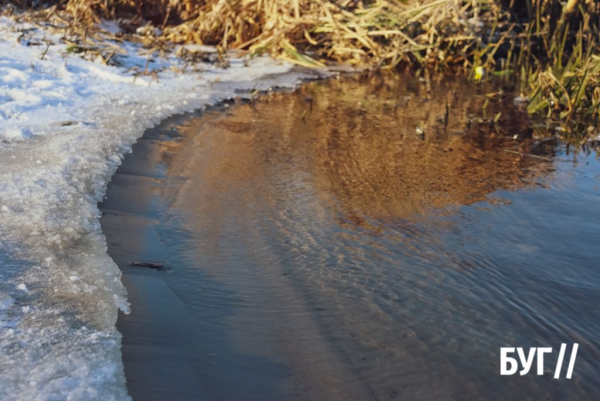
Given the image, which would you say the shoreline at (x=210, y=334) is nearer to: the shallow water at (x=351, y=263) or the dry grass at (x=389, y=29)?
the shallow water at (x=351, y=263)

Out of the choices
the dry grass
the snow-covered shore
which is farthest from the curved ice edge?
the dry grass

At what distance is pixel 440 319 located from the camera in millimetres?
2225

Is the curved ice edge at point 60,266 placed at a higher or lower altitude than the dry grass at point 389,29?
lower

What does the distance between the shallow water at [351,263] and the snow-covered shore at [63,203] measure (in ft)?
0.37

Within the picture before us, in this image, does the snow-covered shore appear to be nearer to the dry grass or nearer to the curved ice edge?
the curved ice edge

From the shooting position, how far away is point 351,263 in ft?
8.67

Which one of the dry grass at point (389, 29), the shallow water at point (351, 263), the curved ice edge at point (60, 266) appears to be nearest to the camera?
the curved ice edge at point (60, 266)

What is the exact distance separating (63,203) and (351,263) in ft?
4.29

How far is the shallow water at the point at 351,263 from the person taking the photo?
1.93 metres

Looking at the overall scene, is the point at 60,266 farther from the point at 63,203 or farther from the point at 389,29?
the point at 389,29

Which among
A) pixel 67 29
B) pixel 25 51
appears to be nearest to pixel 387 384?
pixel 25 51

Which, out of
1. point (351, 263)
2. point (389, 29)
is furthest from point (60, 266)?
point (389, 29)

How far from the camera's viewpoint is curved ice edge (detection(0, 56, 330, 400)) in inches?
71.1

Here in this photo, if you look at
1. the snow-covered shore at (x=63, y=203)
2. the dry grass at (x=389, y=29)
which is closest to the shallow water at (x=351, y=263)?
the snow-covered shore at (x=63, y=203)
